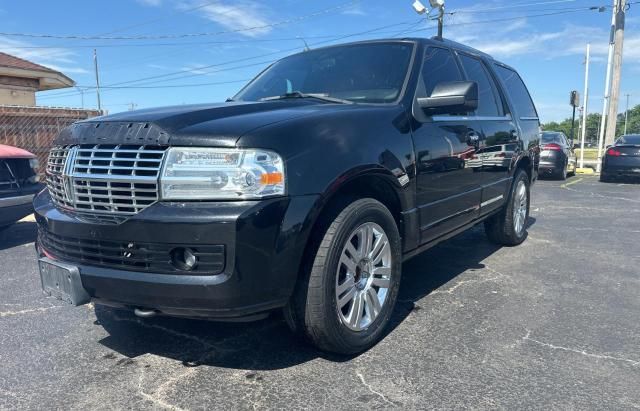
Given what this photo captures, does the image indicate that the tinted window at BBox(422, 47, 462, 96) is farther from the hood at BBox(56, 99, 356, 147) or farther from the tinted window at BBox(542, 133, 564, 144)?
the tinted window at BBox(542, 133, 564, 144)

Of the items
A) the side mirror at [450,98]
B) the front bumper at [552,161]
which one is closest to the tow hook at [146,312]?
the side mirror at [450,98]

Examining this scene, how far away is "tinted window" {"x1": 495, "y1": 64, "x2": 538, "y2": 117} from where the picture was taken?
556 cm

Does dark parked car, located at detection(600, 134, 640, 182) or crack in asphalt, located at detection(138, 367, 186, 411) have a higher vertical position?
dark parked car, located at detection(600, 134, 640, 182)

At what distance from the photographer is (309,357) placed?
2.89 metres

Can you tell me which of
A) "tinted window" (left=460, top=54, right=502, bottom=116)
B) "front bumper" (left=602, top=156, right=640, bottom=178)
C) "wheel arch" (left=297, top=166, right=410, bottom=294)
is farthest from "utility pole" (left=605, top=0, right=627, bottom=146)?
"wheel arch" (left=297, top=166, right=410, bottom=294)

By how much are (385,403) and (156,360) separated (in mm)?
1334

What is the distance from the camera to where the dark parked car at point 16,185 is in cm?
534

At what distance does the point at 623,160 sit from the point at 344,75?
12.5 metres

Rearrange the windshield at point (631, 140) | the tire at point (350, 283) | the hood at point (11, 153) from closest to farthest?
the tire at point (350, 283) → the hood at point (11, 153) → the windshield at point (631, 140)

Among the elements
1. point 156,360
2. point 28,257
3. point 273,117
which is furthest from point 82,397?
point 28,257

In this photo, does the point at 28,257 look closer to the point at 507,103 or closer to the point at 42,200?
the point at 42,200

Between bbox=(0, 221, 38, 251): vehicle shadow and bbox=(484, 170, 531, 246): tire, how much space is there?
541 cm

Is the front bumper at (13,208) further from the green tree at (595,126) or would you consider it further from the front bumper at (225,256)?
the green tree at (595,126)

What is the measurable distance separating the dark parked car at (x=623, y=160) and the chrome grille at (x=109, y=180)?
46.6ft
